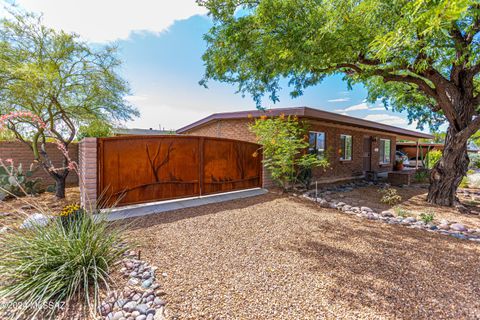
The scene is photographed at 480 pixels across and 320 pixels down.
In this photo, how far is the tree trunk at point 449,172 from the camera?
687 centimetres

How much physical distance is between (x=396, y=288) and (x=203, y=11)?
6.45m

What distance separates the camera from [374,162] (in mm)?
13656

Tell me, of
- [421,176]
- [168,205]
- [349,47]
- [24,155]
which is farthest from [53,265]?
[421,176]

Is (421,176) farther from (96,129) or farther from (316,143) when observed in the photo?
(96,129)

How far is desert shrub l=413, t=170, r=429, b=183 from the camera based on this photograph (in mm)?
12522

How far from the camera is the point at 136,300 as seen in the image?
2.27 metres

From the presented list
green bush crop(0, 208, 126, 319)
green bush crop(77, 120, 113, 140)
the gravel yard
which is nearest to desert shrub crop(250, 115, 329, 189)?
the gravel yard

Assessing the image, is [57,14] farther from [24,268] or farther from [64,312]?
[64,312]

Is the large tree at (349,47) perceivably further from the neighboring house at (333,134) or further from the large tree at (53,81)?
the large tree at (53,81)

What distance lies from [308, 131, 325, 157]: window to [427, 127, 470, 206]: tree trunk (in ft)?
12.5

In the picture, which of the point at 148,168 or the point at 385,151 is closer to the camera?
the point at 148,168

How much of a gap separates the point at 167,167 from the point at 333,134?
803 cm

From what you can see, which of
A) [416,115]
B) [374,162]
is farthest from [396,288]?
→ [374,162]

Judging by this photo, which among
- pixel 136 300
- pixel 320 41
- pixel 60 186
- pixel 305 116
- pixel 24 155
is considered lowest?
pixel 136 300
